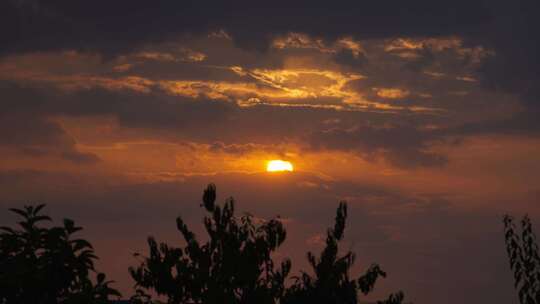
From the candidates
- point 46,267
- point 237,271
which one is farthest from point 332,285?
point 46,267

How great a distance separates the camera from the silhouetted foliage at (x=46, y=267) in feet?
38.0

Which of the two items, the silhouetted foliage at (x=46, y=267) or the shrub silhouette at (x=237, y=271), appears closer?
the silhouetted foliage at (x=46, y=267)

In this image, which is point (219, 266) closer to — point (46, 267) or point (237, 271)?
point (237, 271)

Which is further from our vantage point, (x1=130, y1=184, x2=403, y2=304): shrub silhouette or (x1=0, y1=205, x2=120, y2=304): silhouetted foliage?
(x1=130, y1=184, x2=403, y2=304): shrub silhouette

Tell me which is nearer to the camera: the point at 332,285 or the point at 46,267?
the point at 46,267

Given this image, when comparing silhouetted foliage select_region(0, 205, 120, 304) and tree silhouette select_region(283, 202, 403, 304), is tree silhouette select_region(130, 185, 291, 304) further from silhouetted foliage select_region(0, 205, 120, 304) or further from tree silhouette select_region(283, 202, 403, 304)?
silhouetted foliage select_region(0, 205, 120, 304)

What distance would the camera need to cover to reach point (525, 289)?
1686cm

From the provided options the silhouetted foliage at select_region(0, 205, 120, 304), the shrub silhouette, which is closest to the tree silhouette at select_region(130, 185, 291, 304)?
the shrub silhouette

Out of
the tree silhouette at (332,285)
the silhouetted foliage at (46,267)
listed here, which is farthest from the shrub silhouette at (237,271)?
the silhouetted foliage at (46,267)

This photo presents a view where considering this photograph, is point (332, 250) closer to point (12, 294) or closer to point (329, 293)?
point (329, 293)

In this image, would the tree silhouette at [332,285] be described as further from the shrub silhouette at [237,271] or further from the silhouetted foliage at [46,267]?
the silhouetted foliage at [46,267]

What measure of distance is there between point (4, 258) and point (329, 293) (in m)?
18.3

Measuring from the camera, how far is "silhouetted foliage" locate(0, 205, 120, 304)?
38.0 ft

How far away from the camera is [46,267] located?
1175 cm
